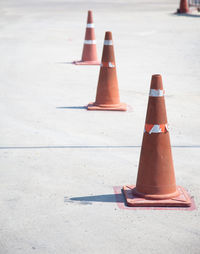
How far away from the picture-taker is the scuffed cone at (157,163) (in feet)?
14.4

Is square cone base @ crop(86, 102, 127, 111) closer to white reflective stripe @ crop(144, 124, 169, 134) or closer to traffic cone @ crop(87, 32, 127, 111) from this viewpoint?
traffic cone @ crop(87, 32, 127, 111)

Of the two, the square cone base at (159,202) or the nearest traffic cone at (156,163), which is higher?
the nearest traffic cone at (156,163)

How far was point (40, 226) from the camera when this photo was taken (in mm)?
3965

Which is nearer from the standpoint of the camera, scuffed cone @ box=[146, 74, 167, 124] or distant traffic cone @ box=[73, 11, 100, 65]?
scuffed cone @ box=[146, 74, 167, 124]

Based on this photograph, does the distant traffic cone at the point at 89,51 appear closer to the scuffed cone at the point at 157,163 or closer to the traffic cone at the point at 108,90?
the traffic cone at the point at 108,90

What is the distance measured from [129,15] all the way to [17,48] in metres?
9.54

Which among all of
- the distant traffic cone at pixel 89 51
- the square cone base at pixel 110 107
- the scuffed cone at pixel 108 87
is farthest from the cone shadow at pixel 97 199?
the distant traffic cone at pixel 89 51

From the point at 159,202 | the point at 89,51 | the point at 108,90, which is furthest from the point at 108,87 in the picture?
the point at 89,51

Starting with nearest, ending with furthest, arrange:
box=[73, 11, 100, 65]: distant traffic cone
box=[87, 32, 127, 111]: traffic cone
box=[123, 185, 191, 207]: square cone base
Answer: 1. box=[123, 185, 191, 207]: square cone base
2. box=[87, 32, 127, 111]: traffic cone
3. box=[73, 11, 100, 65]: distant traffic cone

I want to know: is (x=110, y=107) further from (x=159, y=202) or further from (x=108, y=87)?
(x=159, y=202)

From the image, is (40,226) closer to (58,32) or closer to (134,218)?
(134,218)

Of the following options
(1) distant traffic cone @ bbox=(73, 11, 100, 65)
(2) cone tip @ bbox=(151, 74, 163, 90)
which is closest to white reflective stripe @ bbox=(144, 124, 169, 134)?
(2) cone tip @ bbox=(151, 74, 163, 90)

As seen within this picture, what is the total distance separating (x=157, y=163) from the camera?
4410 mm

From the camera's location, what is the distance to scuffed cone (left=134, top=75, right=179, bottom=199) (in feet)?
14.4
